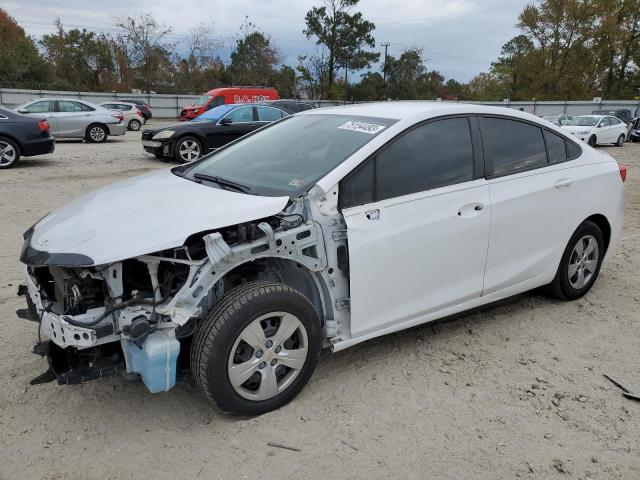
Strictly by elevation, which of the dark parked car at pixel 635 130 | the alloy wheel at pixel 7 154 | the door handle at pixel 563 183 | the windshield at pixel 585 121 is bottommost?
the dark parked car at pixel 635 130

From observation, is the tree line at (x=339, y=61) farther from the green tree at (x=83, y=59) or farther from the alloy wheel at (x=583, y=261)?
the alloy wheel at (x=583, y=261)

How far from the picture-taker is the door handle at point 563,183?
4070 millimetres

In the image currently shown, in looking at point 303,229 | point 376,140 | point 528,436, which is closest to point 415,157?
point 376,140

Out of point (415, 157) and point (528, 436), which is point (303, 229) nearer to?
point (415, 157)

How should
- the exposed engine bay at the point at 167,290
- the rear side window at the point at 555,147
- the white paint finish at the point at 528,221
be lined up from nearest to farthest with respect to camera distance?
1. the exposed engine bay at the point at 167,290
2. the white paint finish at the point at 528,221
3. the rear side window at the point at 555,147

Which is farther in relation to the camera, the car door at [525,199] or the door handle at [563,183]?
the door handle at [563,183]

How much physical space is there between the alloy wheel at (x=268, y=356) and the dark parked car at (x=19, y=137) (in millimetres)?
11011

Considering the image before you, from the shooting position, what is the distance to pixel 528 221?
3879 mm

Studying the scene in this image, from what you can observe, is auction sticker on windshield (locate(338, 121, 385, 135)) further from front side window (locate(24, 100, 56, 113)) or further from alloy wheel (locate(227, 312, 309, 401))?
front side window (locate(24, 100, 56, 113))

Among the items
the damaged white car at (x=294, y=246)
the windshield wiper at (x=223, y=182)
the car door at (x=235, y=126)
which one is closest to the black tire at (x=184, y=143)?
the car door at (x=235, y=126)

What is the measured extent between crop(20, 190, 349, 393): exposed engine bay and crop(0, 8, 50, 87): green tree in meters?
45.9

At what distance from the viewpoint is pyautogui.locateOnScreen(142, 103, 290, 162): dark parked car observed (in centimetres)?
1295

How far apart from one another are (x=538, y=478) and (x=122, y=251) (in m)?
2.27

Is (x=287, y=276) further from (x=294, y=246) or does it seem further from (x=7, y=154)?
(x=7, y=154)
